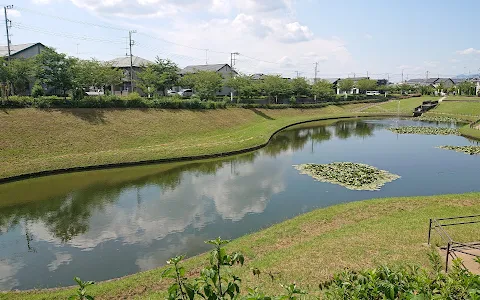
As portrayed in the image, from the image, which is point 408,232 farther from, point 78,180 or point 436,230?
point 78,180

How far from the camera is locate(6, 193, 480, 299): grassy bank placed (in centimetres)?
1047

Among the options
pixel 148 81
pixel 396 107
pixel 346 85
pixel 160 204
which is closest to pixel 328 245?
pixel 160 204

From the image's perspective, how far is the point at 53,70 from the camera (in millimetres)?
38812

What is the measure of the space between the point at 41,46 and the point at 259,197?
4809cm

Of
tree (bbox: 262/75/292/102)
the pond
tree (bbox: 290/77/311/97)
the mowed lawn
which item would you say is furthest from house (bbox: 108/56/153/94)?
the pond

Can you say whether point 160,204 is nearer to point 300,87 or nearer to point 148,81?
point 148,81

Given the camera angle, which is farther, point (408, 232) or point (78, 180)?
point (78, 180)

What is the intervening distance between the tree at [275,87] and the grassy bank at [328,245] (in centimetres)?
5099

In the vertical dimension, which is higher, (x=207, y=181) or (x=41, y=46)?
(x=41, y=46)

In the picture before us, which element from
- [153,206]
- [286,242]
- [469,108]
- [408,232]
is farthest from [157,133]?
[469,108]

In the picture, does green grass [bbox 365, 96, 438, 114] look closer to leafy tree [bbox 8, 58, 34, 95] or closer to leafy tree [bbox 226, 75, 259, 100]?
leafy tree [bbox 226, 75, 259, 100]

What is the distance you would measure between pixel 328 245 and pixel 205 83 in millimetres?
48380

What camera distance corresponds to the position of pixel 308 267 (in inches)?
418

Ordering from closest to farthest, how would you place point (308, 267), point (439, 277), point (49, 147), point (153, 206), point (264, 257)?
point (439, 277)
point (308, 267)
point (264, 257)
point (153, 206)
point (49, 147)
